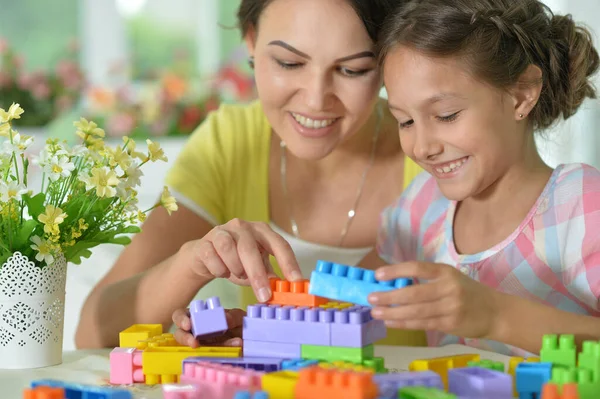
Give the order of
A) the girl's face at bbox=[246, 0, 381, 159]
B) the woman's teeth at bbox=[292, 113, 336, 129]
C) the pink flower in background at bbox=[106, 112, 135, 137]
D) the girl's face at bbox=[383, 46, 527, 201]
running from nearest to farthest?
the girl's face at bbox=[383, 46, 527, 201] < the girl's face at bbox=[246, 0, 381, 159] < the woman's teeth at bbox=[292, 113, 336, 129] < the pink flower in background at bbox=[106, 112, 135, 137]

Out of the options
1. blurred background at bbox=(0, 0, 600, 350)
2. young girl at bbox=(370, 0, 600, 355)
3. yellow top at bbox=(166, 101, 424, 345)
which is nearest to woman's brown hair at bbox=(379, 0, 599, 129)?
young girl at bbox=(370, 0, 600, 355)

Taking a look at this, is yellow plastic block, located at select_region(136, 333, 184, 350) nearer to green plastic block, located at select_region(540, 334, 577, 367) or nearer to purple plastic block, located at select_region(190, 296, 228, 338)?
purple plastic block, located at select_region(190, 296, 228, 338)

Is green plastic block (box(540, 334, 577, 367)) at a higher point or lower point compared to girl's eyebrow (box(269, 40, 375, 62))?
lower

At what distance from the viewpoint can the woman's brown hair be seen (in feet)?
5.25

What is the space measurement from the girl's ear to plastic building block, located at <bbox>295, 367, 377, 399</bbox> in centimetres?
85

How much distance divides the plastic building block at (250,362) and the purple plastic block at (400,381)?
185mm

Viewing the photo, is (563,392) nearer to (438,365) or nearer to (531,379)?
(531,379)

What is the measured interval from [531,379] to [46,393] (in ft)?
1.96

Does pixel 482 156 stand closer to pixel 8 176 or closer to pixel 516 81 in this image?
pixel 516 81

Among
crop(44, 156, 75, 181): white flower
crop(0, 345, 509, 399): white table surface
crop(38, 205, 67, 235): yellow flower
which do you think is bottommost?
crop(0, 345, 509, 399): white table surface

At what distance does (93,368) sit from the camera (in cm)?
140

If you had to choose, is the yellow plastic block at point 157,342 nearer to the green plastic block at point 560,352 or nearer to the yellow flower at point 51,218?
the yellow flower at point 51,218

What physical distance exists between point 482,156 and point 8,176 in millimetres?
862

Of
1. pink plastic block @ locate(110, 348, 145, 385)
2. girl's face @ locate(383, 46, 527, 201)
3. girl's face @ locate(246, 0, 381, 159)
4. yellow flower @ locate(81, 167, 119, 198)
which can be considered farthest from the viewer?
girl's face @ locate(246, 0, 381, 159)
